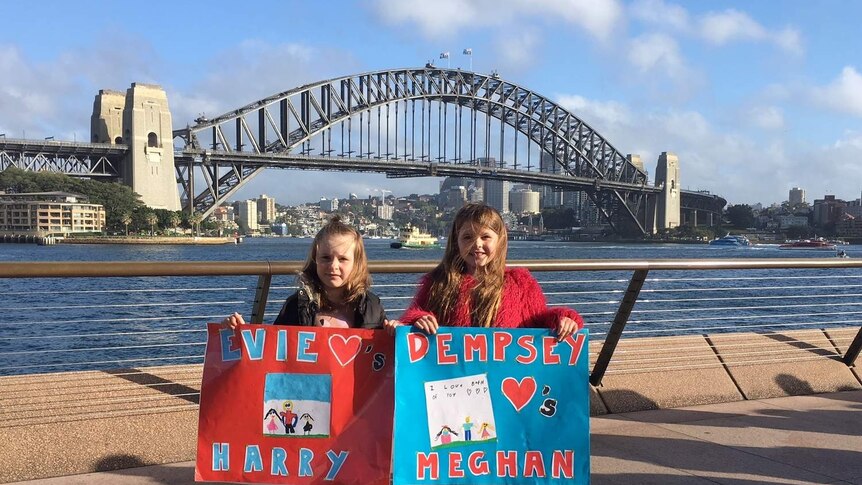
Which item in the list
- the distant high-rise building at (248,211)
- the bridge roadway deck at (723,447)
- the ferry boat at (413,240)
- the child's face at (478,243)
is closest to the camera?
the child's face at (478,243)

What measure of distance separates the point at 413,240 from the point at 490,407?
68.1m

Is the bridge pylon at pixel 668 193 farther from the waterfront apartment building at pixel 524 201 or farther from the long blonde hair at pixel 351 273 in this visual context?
the long blonde hair at pixel 351 273

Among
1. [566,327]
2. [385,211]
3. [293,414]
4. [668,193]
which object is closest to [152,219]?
[385,211]

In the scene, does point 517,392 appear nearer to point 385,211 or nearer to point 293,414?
point 293,414

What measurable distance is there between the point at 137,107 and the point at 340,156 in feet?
58.5

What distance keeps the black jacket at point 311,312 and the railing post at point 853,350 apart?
11.4ft

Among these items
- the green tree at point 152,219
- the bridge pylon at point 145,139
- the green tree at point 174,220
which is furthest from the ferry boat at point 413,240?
the green tree at point 152,219

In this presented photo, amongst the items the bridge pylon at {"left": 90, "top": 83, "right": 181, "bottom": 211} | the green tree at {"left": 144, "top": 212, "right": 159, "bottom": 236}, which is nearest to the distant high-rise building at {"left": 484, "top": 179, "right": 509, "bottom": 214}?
the bridge pylon at {"left": 90, "top": 83, "right": 181, "bottom": 211}

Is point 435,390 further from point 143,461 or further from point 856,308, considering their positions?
point 856,308

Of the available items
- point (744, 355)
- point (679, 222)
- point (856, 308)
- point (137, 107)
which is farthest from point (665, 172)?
point (744, 355)

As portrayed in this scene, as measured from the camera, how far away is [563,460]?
275 cm

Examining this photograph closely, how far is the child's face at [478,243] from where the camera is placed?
2729 millimetres

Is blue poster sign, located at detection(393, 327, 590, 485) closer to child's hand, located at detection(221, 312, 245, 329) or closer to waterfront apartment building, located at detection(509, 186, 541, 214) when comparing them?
child's hand, located at detection(221, 312, 245, 329)

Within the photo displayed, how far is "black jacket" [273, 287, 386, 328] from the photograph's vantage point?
279 cm
